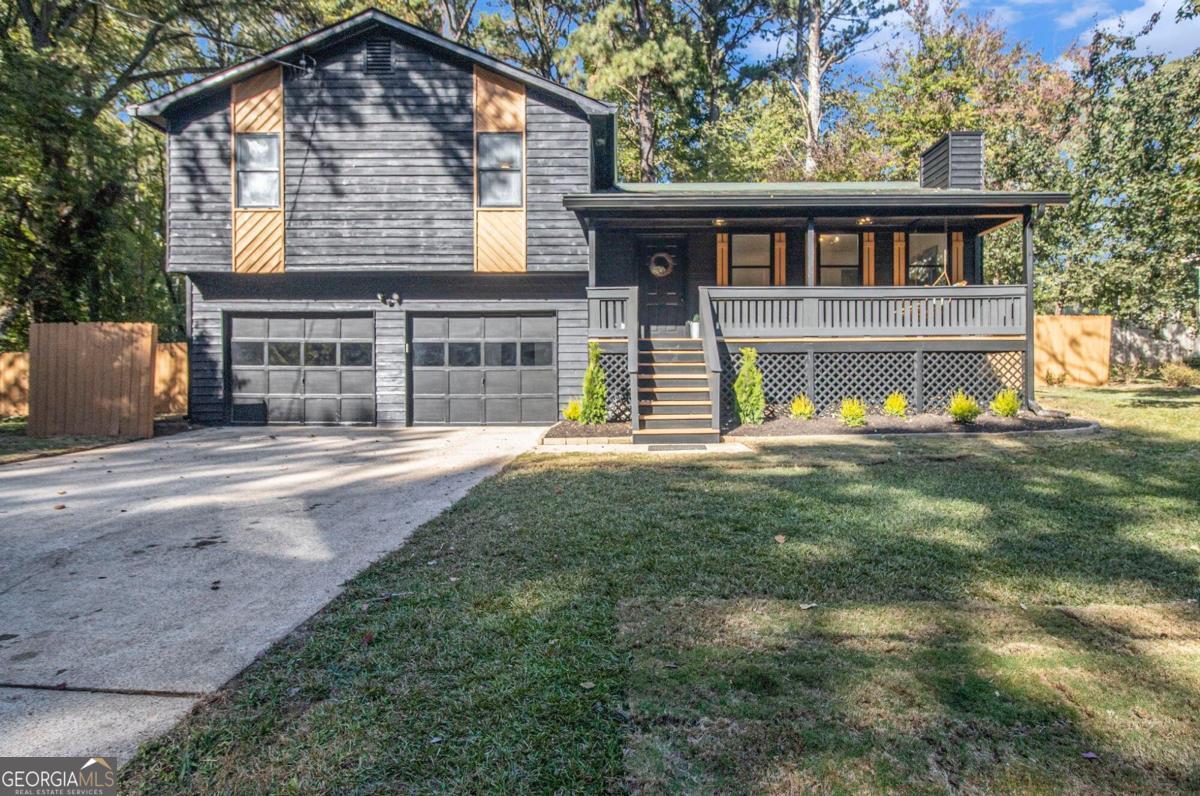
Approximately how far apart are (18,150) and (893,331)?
15.5 meters

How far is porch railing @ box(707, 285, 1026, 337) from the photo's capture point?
10312mm

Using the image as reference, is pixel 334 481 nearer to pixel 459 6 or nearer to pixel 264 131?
pixel 264 131

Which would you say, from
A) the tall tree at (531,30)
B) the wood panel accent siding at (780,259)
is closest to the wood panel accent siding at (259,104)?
the wood panel accent siding at (780,259)

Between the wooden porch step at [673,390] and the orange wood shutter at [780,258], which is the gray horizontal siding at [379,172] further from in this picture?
the orange wood shutter at [780,258]

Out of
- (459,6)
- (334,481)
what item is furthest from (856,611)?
(459,6)

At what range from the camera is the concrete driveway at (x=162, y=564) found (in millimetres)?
2188

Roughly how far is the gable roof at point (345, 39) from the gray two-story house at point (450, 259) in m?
0.04

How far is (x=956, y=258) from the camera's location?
12758 millimetres

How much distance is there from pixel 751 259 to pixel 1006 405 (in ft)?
17.8

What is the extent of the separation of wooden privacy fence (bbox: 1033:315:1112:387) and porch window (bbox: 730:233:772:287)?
954cm

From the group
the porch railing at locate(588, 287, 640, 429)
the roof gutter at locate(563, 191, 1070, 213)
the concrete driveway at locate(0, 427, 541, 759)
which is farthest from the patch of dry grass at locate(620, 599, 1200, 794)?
the roof gutter at locate(563, 191, 1070, 213)

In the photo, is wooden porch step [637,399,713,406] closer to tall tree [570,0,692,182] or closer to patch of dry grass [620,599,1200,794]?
patch of dry grass [620,599,1200,794]

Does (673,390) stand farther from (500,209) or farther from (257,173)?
(257,173)

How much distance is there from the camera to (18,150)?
1076 centimetres
